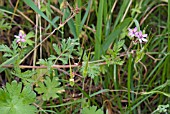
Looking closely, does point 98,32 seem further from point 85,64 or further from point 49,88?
point 49,88

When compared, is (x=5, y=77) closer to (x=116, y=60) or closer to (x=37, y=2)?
(x=37, y=2)

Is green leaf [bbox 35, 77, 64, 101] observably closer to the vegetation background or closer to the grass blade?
the vegetation background

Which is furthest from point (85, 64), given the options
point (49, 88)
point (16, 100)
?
point (16, 100)

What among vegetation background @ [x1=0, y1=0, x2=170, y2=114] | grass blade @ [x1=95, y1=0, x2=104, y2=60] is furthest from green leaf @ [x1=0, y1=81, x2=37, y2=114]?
grass blade @ [x1=95, y1=0, x2=104, y2=60]

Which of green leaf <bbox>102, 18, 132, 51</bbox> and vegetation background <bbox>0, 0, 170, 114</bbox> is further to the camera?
green leaf <bbox>102, 18, 132, 51</bbox>

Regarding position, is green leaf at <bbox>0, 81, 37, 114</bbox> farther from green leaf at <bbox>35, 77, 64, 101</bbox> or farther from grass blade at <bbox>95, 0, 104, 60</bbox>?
grass blade at <bbox>95, 0, 104, 60</bbox>

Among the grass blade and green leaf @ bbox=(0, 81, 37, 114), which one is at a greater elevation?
the grass blade

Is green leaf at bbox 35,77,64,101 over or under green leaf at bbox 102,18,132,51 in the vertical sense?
under

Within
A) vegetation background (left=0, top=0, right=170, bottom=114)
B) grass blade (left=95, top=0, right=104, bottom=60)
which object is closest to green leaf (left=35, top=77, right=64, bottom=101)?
vegetation background (left=0, top=0, right=170, bottom=114)

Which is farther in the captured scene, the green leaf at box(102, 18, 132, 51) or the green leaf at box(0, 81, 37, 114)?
the green leaf at box(102, 18, 132, 51)
